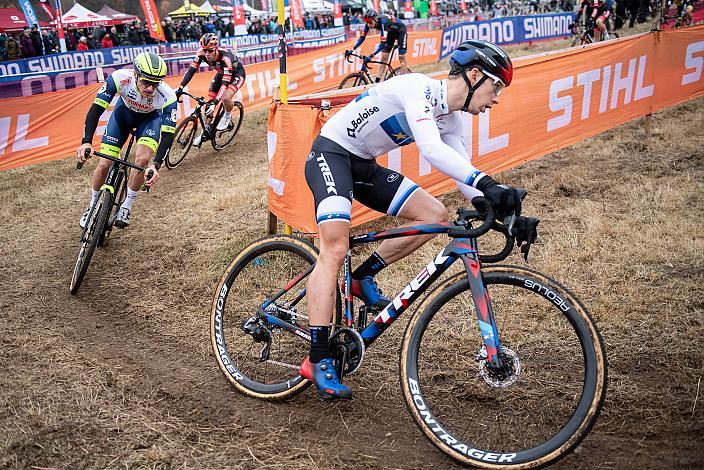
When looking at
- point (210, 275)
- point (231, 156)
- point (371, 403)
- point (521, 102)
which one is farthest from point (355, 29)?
point (371, 403)

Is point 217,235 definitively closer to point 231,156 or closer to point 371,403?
point 371,403

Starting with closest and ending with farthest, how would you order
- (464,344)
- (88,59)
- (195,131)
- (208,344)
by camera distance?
(464,344), (208,344), (195,131), (88,59)

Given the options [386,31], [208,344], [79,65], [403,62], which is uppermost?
[386,31]

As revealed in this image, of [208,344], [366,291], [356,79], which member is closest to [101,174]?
[208,344]

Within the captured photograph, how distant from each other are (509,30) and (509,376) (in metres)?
26.5

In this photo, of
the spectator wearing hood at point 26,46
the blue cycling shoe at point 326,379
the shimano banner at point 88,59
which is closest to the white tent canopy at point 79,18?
the shimano banner at point 88,59

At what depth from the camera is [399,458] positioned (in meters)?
3.34

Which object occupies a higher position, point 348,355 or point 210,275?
point 348,355

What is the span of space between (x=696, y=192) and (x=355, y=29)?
3369cm

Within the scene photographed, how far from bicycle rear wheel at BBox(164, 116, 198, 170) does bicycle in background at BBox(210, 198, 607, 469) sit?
6.30m

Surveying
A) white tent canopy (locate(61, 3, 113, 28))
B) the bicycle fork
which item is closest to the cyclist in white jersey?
the bicycle fork

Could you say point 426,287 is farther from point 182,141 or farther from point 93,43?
point 93,43

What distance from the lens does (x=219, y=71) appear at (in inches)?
455

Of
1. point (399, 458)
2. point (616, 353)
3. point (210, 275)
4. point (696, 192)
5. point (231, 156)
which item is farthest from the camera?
point (231, 156)
